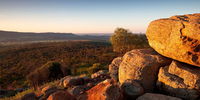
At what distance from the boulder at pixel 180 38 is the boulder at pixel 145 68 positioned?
63 cm

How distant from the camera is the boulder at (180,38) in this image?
15.6 feet

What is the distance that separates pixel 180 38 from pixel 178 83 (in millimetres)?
1828

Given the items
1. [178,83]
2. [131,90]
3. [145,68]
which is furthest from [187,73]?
[131,90]

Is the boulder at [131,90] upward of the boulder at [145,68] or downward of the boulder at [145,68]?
downward

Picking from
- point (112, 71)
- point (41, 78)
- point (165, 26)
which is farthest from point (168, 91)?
point (41, 78)

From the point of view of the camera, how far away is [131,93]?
5297 millimetres

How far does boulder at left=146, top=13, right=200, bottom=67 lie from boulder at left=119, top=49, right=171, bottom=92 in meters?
0.63

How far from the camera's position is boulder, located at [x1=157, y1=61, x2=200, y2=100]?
5102mm

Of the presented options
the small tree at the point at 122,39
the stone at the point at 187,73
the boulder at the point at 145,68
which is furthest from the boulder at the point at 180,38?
the small tree at the point at 122,39

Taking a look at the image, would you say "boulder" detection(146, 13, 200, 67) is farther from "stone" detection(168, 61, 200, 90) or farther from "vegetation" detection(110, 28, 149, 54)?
"vegetation" detection(110, 28, 149, 54)

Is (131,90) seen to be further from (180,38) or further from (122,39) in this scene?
(122,39)

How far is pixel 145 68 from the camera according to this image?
20.6 ft

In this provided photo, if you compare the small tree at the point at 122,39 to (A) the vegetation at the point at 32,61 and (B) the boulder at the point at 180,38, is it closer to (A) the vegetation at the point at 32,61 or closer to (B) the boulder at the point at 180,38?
(A) the vegetation at the point at 32,61

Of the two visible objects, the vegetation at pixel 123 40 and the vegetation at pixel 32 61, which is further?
the vegetation at pixel 123 40
